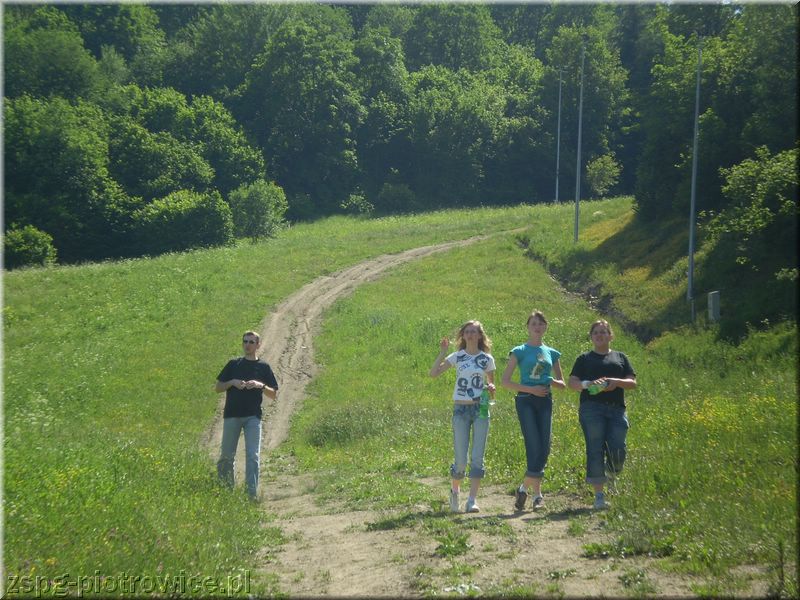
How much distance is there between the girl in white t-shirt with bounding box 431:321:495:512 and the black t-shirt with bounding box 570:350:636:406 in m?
1.02

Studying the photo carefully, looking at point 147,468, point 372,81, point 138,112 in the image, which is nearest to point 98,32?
point 138,112

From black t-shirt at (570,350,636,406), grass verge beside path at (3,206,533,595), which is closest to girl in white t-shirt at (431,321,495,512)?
black t-shirt at (570,350,636,406)

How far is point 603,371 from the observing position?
33.8 feet

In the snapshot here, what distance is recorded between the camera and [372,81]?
9031cm

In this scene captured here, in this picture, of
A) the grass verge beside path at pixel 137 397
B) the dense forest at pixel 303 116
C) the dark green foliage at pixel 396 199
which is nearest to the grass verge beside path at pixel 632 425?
the grass verge beside path at pixel 137 397

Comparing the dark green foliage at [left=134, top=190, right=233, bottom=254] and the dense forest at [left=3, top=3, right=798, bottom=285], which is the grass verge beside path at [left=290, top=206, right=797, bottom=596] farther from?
the dark green foliage at [left=134, top=190, right=233, bottom=254]

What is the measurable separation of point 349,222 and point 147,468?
62017mm

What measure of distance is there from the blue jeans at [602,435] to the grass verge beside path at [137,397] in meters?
3.63

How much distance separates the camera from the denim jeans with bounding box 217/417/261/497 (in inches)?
471

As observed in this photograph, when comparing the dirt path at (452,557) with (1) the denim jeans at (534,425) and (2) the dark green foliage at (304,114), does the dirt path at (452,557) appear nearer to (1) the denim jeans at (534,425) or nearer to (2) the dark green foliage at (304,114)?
(1) the denim jeans at (534,425)

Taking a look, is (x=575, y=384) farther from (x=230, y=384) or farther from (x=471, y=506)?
(x=230, y=384)

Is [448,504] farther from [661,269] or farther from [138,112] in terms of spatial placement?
[138,112]

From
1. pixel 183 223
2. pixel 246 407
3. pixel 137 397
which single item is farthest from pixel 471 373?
pixel 183 223

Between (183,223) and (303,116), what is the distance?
2536 centimetres
